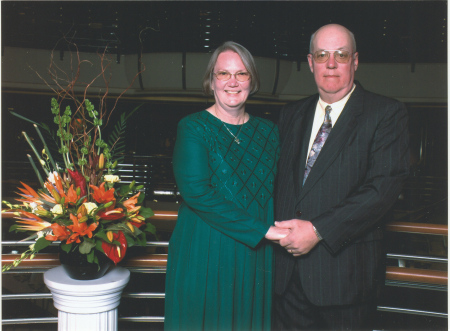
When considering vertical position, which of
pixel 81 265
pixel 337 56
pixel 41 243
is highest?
pixel 337 56

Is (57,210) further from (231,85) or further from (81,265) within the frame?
(231,85)

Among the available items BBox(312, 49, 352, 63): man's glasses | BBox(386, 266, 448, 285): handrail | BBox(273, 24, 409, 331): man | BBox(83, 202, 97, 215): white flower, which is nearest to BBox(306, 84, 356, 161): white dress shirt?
BBox(273, 24, 409, 331): man

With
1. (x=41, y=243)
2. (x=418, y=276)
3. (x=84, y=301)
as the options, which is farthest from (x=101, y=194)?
(x=418, y=276)

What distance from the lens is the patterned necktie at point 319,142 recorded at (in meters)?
1.97

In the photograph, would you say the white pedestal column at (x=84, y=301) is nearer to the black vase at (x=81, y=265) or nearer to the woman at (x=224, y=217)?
the black vase at (x=81, y=265)

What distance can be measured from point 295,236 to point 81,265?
2.93 ft

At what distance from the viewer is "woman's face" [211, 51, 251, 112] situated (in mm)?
1981

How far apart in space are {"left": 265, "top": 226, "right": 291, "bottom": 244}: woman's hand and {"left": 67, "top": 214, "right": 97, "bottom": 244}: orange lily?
72cm

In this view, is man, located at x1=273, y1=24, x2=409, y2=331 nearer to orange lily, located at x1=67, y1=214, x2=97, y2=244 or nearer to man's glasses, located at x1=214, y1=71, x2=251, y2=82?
man's glasses, located at x1=214, y1=71, x2=251, y2=82

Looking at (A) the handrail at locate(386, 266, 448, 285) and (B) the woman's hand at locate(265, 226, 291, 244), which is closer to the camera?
(B) the woman's hand at locate(265, 226, 291, 244)

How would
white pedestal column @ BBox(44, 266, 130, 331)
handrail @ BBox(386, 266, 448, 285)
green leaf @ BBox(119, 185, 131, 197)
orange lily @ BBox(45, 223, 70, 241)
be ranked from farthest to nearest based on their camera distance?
handrail @ BBox(386, 266, 448, 285), green leaf @ BBox(119, 185, 131, 197), white pedestal column @ BBox(44, 266, 130, 331), orange lily @ BBox(45, 223, 70, 241)

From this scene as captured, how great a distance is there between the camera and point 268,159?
2.04 meters

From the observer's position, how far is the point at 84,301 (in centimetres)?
183

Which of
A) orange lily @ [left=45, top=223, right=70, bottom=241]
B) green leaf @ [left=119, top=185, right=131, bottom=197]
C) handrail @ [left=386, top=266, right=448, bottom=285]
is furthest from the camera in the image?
handrail @ [left=386, top=266, right=448, bottom=285]
